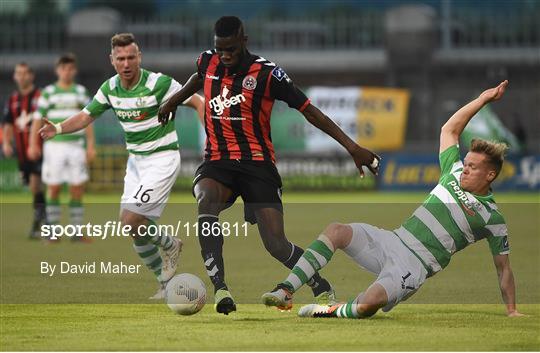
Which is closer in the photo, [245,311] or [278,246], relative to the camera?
[278,246]

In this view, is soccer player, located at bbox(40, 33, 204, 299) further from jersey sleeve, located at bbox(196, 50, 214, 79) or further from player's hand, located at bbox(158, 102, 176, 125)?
jersey sleeve, located at bbox(196, 50, 214, 79)

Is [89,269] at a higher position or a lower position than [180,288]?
lower

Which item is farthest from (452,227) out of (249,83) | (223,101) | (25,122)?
(25,122)

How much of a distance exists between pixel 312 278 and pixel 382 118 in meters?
22.8

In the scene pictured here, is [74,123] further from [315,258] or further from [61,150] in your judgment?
[61,150]

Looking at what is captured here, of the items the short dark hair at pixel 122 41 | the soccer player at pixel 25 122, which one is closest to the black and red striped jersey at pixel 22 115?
the soccer player at pixel 25 122

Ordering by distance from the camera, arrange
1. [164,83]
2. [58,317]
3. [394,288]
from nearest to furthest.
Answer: [394,288] → [58,317] → [164,83]

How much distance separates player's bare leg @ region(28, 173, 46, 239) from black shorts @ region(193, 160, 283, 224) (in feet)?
26.7

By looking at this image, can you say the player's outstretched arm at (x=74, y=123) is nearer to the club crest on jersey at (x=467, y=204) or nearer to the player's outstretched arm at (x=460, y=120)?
the player's outstretched arm at (x=460, y=120)

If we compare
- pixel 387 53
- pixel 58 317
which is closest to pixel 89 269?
pixel 58 317

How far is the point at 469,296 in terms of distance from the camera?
10.9 meters

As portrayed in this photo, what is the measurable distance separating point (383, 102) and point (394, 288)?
79.0 feet

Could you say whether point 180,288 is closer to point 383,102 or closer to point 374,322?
point 374,322

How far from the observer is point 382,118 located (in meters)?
32.1
